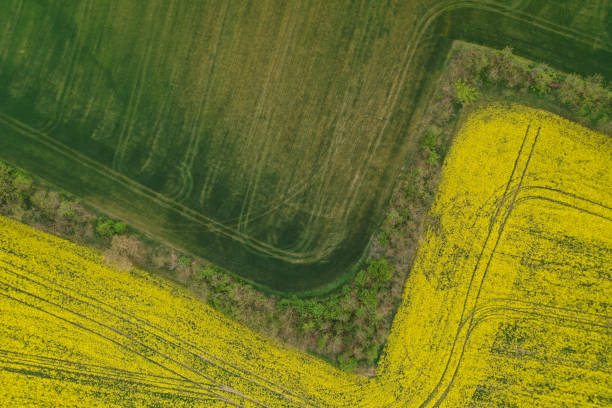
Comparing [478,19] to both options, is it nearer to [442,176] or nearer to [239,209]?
[442,176]

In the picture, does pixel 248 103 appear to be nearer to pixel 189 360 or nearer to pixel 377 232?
pixel 377 232

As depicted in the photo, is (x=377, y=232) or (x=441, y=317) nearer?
(x=377, y=232)

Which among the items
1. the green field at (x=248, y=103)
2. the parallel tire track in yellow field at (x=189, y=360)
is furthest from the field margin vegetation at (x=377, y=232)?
the parallel tire track in yellow field at (x=189, y=360)

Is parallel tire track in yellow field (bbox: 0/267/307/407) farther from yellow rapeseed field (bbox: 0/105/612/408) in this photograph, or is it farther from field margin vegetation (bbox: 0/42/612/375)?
field margin vegetation (bbox: 0/42/612/375)

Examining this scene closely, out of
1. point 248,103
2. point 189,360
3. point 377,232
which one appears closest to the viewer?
point 377,232

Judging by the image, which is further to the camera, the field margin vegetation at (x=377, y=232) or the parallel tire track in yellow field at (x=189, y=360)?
the parallel tire track in yellow field at (x=189, y=360)

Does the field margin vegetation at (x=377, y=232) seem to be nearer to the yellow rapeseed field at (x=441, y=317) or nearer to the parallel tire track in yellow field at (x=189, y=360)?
the yellow rapeseed field at (x=441, y=317)

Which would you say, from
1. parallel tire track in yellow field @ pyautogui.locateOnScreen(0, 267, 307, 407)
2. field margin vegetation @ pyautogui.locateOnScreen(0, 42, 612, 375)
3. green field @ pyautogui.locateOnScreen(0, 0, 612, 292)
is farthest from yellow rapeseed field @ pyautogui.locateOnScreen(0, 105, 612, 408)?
green field @ pyautogui.locateOnScreen(0, 0, 612, 292)

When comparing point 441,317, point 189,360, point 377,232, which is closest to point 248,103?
point 377,232
